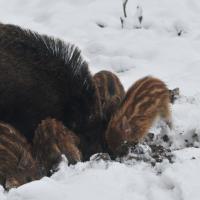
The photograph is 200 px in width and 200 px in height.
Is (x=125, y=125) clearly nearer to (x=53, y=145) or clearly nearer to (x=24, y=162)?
(x=53, y=145)

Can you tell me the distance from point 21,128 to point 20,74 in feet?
1.70

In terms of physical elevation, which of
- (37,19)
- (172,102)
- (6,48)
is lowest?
(172,102)

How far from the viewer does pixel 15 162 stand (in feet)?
12.0

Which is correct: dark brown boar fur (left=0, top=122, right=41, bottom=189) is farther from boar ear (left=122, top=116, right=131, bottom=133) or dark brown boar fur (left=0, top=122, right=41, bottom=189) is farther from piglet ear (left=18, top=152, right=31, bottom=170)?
boar ear (left=122, top=116, right=131, bottom=133)

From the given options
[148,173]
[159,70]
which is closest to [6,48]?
[148,173]

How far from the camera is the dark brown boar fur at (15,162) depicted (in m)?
3.50

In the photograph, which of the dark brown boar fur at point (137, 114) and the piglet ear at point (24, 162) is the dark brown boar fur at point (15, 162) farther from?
the dark brown boar fur at point (137, 114)

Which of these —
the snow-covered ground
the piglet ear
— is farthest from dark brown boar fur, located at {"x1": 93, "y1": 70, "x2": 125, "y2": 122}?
the piglet ear

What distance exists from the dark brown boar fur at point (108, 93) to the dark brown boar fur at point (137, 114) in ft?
0.39

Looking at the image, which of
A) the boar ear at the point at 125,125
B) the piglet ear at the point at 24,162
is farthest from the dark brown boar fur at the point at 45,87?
the piglet ear at the point at 24,162

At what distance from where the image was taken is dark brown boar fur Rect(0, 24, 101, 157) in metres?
4.51

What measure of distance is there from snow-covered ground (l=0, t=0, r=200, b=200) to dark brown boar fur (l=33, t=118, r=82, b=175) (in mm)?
223

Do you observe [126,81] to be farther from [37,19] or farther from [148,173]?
[148,173]

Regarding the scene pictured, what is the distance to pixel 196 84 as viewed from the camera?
20.8ft
